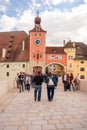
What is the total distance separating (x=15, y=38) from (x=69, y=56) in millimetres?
16648

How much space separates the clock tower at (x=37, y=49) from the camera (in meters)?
73.4

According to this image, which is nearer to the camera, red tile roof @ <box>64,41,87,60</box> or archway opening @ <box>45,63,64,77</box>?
archway opening @ <box>45,63,64,77</box>

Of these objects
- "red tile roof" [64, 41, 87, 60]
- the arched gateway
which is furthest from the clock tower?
"red tile roof" [64, 41, 87, 60]

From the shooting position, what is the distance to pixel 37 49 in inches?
2913

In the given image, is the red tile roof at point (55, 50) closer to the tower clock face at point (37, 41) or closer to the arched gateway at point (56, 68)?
the arched gateway at point (56, 68)

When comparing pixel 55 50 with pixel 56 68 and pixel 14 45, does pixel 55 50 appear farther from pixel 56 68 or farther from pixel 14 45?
pixel 14 45

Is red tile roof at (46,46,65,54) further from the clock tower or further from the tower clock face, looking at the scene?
the tower clock face

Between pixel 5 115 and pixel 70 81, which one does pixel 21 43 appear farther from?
pixel 5 115

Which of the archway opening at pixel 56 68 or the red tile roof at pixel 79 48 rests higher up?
the red tile roof at pixel 79 48

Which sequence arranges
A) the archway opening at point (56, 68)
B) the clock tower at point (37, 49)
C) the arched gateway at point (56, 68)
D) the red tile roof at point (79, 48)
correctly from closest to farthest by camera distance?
the clock tower at point (37, 49), the arched gateway at point (56, 68), the archway opening at point (56, 68), the red tile roof at point (79, 48)

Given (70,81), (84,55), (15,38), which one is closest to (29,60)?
(15,38)

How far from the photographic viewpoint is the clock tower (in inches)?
2889

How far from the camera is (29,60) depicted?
7369 cm

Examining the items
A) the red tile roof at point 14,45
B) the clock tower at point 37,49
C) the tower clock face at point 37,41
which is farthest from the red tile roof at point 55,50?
the red tile roof at point 14,45
